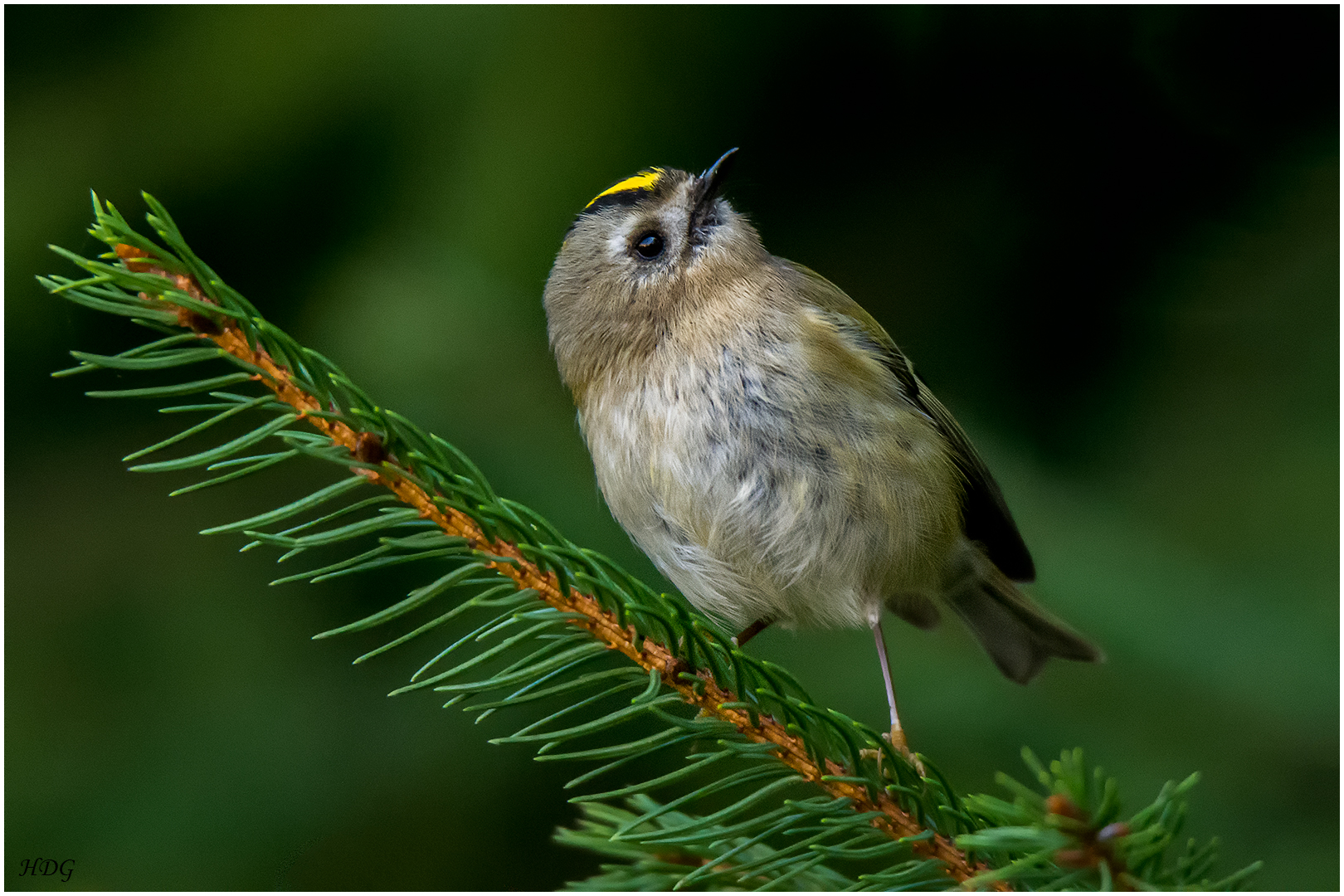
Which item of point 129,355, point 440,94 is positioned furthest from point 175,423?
point 129,355

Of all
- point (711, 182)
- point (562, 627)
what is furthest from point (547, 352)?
point (562, 627)

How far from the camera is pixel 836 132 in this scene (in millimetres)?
2053

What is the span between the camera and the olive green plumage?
1603 mm

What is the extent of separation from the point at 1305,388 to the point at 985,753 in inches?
35.6

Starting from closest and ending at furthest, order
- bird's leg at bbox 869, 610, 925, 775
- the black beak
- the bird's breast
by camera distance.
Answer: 1. bird's leg at bbox 869, 610, 925, 775
2. the bird's breast
3. the black beak

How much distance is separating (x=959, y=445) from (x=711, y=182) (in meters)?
0.62

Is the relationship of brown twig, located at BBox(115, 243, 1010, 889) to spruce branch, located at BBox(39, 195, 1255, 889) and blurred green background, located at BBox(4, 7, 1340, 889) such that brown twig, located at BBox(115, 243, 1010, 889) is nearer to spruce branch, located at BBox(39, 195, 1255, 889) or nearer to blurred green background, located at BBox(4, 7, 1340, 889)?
spruce branch, located at BBox(39, 195, 1255, 889)

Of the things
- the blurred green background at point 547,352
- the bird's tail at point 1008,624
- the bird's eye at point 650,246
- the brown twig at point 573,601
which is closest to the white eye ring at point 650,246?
the bird's eye at point 650,246

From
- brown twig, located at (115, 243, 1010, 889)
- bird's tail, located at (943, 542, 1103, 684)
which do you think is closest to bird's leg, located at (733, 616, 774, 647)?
bird's tail, located at (943, 542, 1103, 684)

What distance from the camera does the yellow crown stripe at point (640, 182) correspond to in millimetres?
1892

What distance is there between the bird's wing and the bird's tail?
5 cm

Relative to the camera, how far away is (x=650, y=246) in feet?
6.17

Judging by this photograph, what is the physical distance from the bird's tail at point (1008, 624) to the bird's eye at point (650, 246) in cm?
75

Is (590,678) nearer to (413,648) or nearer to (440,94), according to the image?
(413,648)
